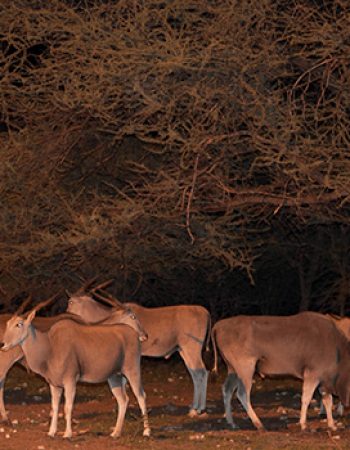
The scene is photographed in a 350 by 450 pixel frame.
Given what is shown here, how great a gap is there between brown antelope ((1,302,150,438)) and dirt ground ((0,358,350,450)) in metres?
0.29

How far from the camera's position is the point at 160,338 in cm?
1409

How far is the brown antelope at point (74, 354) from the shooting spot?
1064 cm

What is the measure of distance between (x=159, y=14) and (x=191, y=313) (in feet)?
15.1

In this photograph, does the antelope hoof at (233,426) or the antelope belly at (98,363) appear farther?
the antelope hoof at (233,426)

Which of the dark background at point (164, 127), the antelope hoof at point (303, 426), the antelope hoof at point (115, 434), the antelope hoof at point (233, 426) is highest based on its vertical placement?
the dark background at point (164, 127)

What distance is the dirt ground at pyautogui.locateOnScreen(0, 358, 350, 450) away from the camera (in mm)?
10141

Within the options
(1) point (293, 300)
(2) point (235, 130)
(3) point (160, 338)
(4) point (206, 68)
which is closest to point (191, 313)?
(3) point (160, 338)

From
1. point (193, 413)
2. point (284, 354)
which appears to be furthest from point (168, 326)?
point (284, 354)

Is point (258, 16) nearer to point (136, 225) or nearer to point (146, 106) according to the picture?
point (146, 106)

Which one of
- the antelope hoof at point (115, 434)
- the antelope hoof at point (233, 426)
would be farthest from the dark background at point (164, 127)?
the antelope hoof at point (115, 434)

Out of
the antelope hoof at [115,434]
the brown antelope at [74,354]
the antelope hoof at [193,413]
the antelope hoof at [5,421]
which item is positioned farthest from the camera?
the antelope hoof at [193,413]

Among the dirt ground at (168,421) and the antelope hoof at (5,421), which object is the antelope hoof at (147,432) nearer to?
the dirt ground at (168,421)

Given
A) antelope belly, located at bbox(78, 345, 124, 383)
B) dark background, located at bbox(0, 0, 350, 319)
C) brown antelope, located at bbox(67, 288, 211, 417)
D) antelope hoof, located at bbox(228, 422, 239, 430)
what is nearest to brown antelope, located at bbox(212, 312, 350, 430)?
antelope hoof, located at bbox(228, 422, 239, 430)

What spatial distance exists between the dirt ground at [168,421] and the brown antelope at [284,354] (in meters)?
0.41
